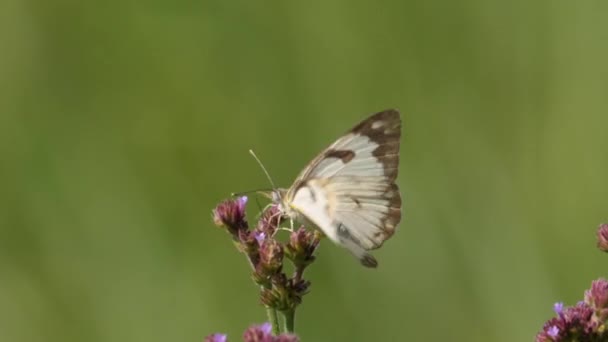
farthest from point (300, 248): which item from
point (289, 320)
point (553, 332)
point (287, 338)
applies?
point (553, 332)

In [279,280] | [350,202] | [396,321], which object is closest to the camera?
[279,280]

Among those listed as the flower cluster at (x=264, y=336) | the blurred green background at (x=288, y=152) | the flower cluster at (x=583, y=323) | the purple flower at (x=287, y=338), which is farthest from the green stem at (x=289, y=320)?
the blurred green background at (x=288, y=152)

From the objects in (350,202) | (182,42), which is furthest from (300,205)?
(182,42)

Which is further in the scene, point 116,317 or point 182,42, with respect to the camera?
point 182,42

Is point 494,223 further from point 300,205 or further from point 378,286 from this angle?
point 300,205

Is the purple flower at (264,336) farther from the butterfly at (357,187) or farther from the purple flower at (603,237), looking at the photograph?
the purple flower at (603,237)

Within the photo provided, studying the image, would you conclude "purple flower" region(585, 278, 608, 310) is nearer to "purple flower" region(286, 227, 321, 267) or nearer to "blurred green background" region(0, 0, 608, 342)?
"purple flower" region(286, 227, 321, 267)

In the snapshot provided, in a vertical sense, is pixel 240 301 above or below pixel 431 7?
below

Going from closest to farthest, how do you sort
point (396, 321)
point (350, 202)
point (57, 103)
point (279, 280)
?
point (279, 280) < point (350, 202) < point (396, 321) < point (57, 103)

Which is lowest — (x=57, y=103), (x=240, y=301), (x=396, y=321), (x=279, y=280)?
(x=396, y=321)
